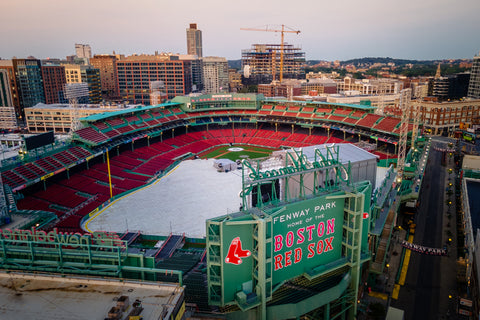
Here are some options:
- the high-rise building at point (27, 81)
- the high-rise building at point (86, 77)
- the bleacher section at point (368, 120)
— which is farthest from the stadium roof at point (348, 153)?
the high-rise building at point (27, 81)

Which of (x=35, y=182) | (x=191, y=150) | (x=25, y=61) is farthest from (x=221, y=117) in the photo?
(x=25, y=61)

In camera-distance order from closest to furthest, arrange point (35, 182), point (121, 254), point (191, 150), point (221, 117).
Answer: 1. point (121, 254)
2. point (35, 182)
3. point (191, 150)
4. point (221, 117)

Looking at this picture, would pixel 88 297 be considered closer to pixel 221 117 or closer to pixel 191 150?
pixel 191 150

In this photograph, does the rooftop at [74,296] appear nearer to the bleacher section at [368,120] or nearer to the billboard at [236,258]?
the billboard at [236,258]

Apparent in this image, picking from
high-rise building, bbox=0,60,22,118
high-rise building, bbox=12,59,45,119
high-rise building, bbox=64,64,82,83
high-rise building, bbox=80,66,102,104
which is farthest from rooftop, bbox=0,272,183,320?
high-rise building, bbox=64,64,82,83

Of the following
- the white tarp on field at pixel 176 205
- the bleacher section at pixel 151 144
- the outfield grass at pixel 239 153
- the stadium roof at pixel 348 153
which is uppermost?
the stadium roof at pixel 348 153

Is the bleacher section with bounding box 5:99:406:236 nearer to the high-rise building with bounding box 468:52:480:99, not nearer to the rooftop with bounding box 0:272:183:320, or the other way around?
the rooftop with bounding box 0:272:183:320

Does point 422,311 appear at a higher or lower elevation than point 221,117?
lower
